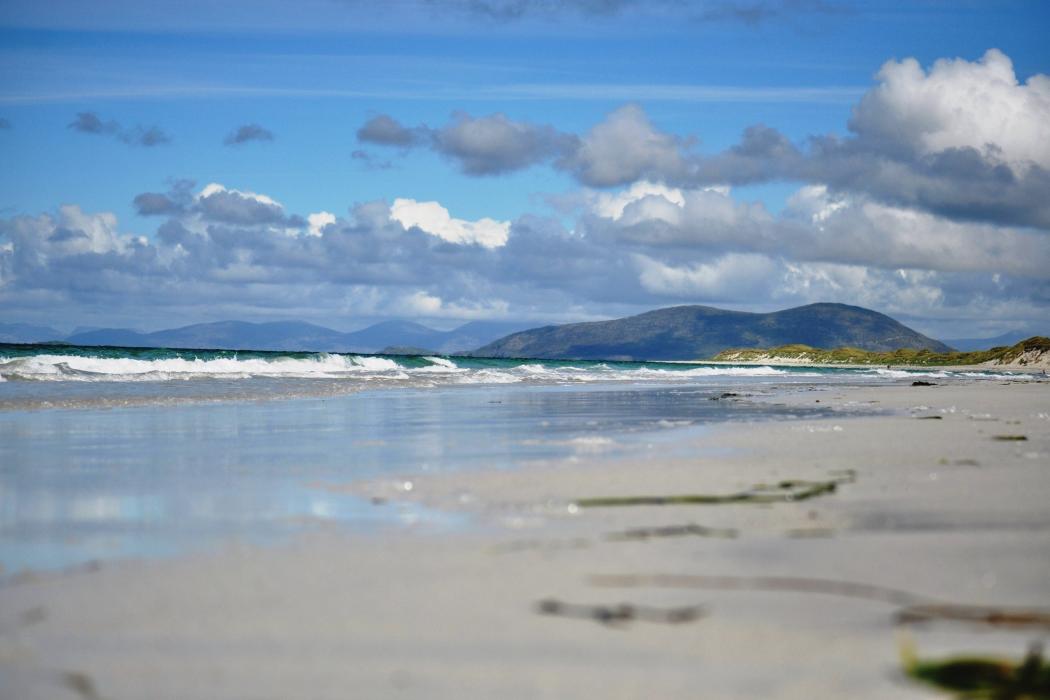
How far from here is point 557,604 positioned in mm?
3725

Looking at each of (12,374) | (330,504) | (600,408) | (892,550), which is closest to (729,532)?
(892,550)

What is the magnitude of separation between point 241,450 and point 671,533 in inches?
236

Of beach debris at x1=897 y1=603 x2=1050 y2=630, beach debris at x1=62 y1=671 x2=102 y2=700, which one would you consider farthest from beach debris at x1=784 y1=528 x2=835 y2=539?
beach debris at x1=62 y1=671 x2=102 y2=700

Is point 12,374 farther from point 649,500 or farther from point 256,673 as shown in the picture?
point 256,673

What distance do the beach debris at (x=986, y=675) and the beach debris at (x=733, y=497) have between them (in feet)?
10.3

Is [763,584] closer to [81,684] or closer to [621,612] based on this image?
[621,612]

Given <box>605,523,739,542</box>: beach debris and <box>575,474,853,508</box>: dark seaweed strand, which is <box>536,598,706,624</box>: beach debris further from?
<box>575,474,853,508</box>: dark seaweed strand

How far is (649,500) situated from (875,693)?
11.5 ft

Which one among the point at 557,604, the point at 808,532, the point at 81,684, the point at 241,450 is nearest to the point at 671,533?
the point at 808,532

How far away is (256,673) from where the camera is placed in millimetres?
3049

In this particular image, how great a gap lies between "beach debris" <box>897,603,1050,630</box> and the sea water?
107 inches

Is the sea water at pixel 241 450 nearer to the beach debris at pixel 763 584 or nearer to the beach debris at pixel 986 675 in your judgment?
the beach debris at pixel 763 584

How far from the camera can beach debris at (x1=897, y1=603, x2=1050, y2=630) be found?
137 inches

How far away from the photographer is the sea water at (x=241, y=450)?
5.60 m
